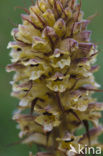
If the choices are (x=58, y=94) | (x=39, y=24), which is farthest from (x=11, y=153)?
(x=39, y=24)

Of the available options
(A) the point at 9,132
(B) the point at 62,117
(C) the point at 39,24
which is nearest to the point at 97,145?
(B) the point at 62,117

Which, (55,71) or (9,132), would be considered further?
(9,132)

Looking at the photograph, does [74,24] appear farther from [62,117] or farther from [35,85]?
[62,117]

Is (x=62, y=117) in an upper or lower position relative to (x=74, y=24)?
lower

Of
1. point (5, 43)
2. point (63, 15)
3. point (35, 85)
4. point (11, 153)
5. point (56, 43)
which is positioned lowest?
point (11, 153)

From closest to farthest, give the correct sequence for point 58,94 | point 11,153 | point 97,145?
point 58,94, point 97,145, point 11,153

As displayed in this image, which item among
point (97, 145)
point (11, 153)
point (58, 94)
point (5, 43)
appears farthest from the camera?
point (5, 43)
